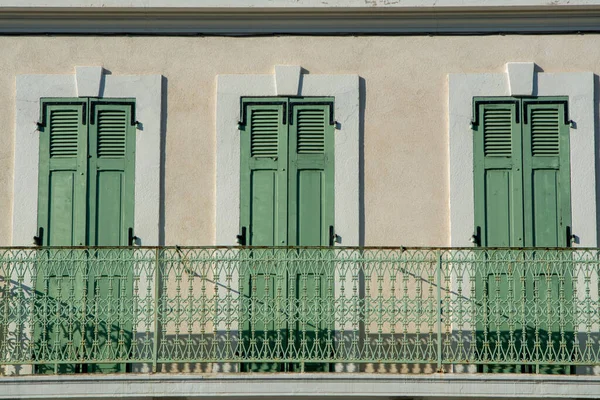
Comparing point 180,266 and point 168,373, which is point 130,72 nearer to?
point 180,266

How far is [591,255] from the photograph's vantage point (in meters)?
14.2

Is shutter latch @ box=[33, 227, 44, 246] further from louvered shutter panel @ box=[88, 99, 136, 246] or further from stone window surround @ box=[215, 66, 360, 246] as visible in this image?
stone window surround @ box=[215, 66, 360, 246]

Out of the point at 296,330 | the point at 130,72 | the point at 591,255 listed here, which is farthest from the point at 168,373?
the point at 591,255

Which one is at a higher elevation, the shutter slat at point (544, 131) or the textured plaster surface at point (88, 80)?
the textured plaster surface at point (88, 80)

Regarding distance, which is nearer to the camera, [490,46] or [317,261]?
[317,261]

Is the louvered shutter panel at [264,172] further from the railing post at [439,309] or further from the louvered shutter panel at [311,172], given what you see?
the railing post at [439,309]

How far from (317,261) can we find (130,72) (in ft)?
9.62

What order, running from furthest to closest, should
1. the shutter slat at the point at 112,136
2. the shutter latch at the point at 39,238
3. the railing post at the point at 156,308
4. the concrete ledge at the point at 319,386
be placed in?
1. the shutter slat at the point at 112,136
2. the shutter latch at the point at 39,238
3. the railing post at the point at 156,308
4. the concrete ledge at the point at 319,386

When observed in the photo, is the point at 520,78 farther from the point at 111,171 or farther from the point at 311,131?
the point at 111,171

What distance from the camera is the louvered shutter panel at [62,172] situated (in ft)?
48.4

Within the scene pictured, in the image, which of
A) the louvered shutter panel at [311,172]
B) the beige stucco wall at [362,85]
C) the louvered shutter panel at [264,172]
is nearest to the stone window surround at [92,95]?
the beige stucco wall at [362,85]

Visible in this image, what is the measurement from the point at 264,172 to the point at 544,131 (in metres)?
2.91

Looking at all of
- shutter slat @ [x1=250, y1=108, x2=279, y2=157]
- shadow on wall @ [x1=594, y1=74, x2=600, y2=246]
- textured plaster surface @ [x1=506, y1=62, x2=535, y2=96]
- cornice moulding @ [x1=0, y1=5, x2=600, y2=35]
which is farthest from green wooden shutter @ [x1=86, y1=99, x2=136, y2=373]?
shadow on wall @ [x1=594, y1=74, x2=600, y2=246]

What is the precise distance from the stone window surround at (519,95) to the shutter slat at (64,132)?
152 inches
